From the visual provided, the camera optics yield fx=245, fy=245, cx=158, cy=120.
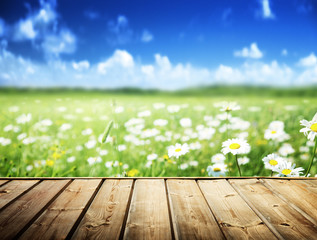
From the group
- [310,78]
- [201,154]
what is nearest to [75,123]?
[201,154]

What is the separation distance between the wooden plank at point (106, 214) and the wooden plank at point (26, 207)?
0.60ft

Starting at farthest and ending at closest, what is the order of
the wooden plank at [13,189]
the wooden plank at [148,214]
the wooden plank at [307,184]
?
the wooden plank at [307,184], the wooden plank at [13,189], the wooden plank at [148,214]

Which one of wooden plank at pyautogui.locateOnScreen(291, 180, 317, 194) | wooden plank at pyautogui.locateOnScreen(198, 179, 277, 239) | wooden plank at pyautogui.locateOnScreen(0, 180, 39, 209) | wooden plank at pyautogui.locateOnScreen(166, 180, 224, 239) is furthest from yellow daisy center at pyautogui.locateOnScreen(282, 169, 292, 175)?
wooden plank at pyautogui.locateOnScreen(0, 180, 39, 209)

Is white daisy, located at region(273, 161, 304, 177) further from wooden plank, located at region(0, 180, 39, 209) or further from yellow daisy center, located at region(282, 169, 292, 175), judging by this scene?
wooden plank, located at region(0, 180, 39, 209)

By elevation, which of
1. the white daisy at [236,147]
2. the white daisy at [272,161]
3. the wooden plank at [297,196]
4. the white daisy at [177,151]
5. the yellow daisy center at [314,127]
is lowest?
the wooden plank at [297,196]

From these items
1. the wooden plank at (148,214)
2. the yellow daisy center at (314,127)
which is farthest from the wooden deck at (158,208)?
the yellow daisy center at (314,127)

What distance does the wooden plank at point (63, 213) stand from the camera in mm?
706

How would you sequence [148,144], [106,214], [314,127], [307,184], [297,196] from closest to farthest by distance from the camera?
[106,214] → [297,196] → [307,184] → [314,127] → [148,144]

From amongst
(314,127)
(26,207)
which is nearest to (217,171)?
(314,127)

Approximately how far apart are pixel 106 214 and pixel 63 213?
151 mm

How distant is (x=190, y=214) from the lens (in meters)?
0.82

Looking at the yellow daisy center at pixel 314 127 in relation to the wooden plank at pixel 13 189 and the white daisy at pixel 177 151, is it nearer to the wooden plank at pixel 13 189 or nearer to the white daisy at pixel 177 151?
the white daisy at pixel 177 151

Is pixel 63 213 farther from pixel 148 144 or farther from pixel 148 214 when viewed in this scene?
pixel 148 144

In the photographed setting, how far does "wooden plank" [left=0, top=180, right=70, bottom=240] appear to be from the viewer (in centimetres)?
73
